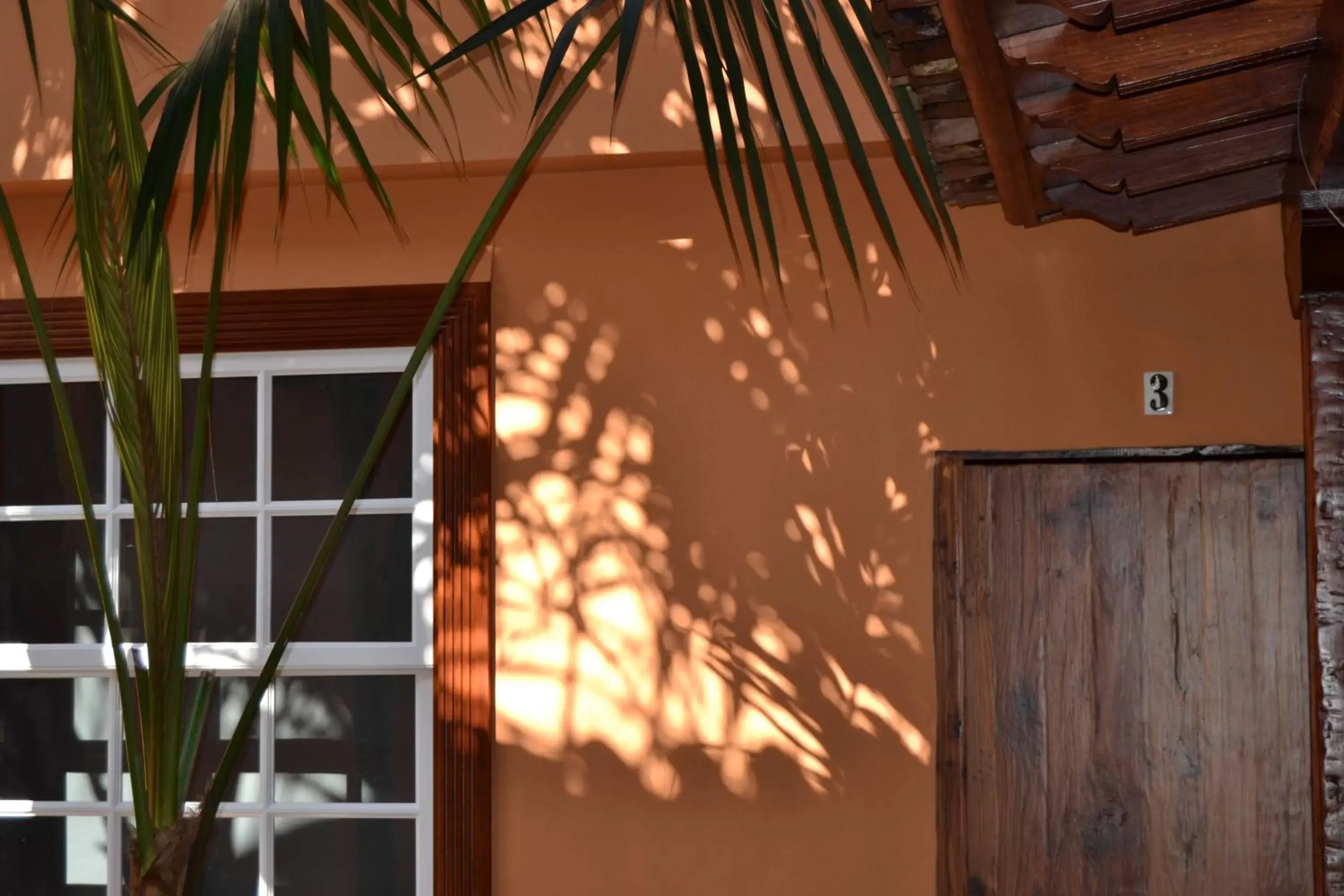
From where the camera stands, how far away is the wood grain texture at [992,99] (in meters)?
2.18

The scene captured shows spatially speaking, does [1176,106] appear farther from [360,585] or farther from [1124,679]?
[360,585]

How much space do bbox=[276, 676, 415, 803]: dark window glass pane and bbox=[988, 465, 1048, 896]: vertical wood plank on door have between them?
1.61m

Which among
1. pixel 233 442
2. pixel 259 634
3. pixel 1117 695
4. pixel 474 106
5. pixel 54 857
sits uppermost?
pixel 474 106

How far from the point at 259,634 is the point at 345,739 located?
15.1 inches

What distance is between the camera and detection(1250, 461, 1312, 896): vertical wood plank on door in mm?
3385

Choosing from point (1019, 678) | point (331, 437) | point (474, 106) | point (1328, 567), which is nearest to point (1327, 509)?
point (1328, 567)

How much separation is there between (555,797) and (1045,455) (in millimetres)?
1584

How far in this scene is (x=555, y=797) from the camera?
368cm

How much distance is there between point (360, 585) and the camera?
3.87 metres

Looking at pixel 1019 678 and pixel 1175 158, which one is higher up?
pixel 1175 158

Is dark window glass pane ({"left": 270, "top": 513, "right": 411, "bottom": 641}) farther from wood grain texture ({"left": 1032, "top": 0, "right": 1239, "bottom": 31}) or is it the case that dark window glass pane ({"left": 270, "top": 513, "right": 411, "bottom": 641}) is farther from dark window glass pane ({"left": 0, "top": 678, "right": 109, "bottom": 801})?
wood grain texture ({"left": 1032, "top": 0, "right": 1239, "bottom": 31})

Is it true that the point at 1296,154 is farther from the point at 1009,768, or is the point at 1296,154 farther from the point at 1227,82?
the point at 1009,768

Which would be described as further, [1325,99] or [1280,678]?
[1280,678]

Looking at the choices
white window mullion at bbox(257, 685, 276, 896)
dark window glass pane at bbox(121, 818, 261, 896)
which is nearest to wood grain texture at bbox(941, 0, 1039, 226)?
white window mullion at bbox(257, 685, 276, 896)
